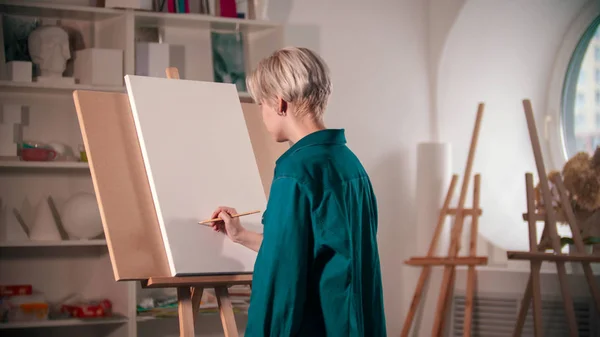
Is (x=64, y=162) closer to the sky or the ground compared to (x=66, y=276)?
closer to the sky

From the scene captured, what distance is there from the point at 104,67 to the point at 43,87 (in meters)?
0.26

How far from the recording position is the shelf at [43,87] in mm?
3277

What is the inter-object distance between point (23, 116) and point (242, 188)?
163 cm

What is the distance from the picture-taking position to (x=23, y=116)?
11.6 ft

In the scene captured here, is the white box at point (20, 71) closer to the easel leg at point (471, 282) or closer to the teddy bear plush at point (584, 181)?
the easel leg at point (471, 282)

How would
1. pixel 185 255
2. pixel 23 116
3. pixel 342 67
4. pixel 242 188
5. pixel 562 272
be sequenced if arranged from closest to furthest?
pixel 185 255 → pixel 242 188 → pixel 562 272 → pixel 23 116 → pixel 342 67

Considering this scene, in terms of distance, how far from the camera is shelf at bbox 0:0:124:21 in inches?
129

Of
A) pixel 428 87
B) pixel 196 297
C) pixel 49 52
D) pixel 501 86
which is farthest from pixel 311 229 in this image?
pixel 501 86

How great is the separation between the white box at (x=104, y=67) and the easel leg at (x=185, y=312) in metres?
1.53

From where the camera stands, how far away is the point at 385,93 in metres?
4.29

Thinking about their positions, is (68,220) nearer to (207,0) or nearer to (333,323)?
(207,0)

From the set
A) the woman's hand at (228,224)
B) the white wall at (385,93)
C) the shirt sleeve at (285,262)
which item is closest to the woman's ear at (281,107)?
the shirt sleeve at (285,262)

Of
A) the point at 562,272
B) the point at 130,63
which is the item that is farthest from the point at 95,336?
the point at 562,272

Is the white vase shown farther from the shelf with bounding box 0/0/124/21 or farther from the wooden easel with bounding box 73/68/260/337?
the wooden easel with bounding box 73/68/260/337
